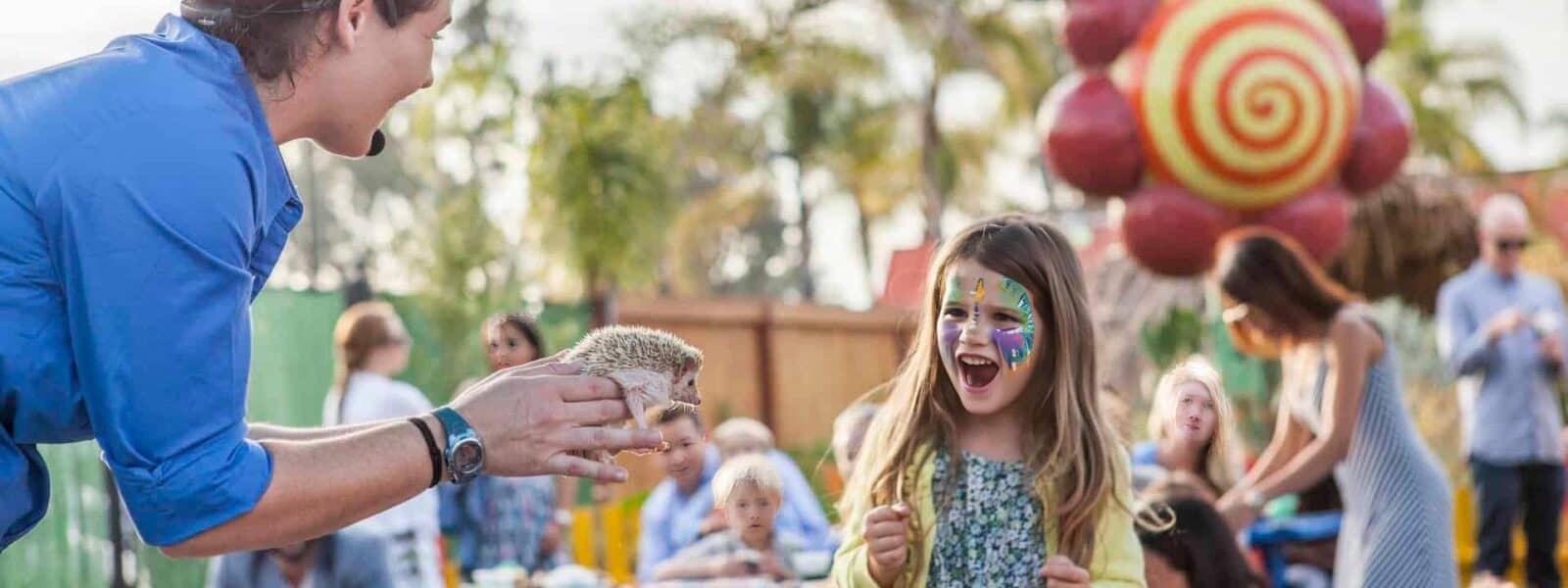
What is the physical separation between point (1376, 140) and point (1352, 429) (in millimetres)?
6661

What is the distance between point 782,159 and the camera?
27.3m

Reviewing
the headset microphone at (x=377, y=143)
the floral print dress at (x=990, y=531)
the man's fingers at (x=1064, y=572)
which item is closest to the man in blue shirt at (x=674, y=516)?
the floral print dress at (x=990, y=531)

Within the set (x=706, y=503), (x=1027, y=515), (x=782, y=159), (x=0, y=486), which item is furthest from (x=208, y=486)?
(x=782, y=159)

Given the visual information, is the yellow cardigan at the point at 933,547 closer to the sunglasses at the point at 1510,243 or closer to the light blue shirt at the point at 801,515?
the light blue shirt at the point at 801,515

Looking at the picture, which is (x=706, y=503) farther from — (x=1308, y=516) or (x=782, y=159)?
(x=782, y=159)

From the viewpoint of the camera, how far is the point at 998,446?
294 centimetres

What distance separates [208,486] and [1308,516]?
514cm

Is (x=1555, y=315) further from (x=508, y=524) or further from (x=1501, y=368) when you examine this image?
(x=508, y=524)

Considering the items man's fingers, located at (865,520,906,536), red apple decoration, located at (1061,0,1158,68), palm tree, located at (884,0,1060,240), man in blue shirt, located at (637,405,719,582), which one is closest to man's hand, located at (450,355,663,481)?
man's fingers, located at (865,520,906,536)

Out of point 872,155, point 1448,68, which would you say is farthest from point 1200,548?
point 1448,68

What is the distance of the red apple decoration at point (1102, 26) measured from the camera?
32.8 ft

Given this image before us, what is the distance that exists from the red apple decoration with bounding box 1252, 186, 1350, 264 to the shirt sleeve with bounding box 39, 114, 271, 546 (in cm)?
903

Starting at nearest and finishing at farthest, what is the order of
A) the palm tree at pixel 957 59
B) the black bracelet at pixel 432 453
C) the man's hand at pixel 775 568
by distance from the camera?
the black bracelet at pixel 432 453 < the man's hand at pixel 775 568 < the palm tree at pixel 957 59

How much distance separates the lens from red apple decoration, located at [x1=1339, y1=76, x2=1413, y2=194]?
1030 centimetres
